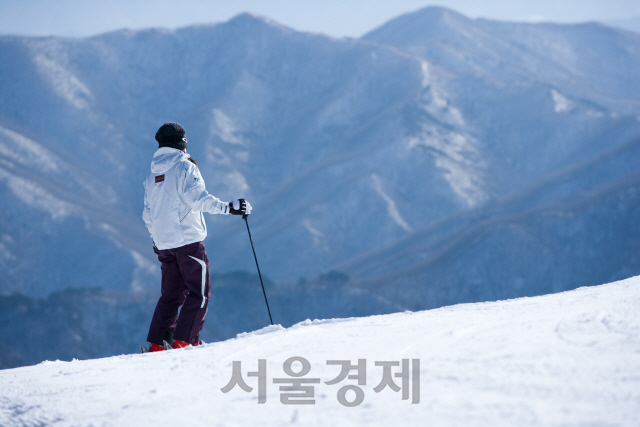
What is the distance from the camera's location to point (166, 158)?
4.87 metres

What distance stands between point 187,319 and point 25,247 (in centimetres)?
3901

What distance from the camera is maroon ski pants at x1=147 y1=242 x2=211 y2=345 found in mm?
4859

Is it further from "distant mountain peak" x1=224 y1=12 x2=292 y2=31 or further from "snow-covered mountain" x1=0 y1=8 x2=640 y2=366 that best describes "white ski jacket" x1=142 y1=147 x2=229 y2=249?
"distant mountain peak" x1=224 y1=12 x2=292 y2=31

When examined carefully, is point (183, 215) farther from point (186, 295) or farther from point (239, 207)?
point (186, 295)

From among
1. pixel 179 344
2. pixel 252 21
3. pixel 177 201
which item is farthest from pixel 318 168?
pixel 179 344

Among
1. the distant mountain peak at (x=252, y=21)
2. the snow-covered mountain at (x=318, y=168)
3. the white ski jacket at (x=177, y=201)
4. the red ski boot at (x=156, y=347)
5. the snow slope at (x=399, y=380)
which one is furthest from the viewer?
the distant mountain peak at (x=252, y=21)

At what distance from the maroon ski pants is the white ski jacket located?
12cm

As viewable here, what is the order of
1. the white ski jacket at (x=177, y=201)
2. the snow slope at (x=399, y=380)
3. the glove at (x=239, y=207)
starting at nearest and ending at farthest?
1. the snow slope at (x=399, y=380)
2. the white ski jacket at (x=177, y=201)
3. the glove at (x=239, y=207)

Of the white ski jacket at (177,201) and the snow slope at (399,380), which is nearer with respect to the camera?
the snow slope at (399,380)

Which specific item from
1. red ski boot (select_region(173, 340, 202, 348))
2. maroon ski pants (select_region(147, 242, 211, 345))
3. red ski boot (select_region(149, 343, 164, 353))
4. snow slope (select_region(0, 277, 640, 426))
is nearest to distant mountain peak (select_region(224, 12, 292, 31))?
maroon ski pants (select_region(147, 242, 211, 345))

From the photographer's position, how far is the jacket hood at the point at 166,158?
15.9 ft

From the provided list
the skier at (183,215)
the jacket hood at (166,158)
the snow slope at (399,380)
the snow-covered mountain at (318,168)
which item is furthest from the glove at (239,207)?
→ the snow-covered mountain at (318,168)

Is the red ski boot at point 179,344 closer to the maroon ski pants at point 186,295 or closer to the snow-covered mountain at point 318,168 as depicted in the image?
the maroon ski pants at point 186,295

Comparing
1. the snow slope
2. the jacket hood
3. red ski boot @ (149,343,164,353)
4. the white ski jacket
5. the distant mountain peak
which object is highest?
the distant mountain peak
